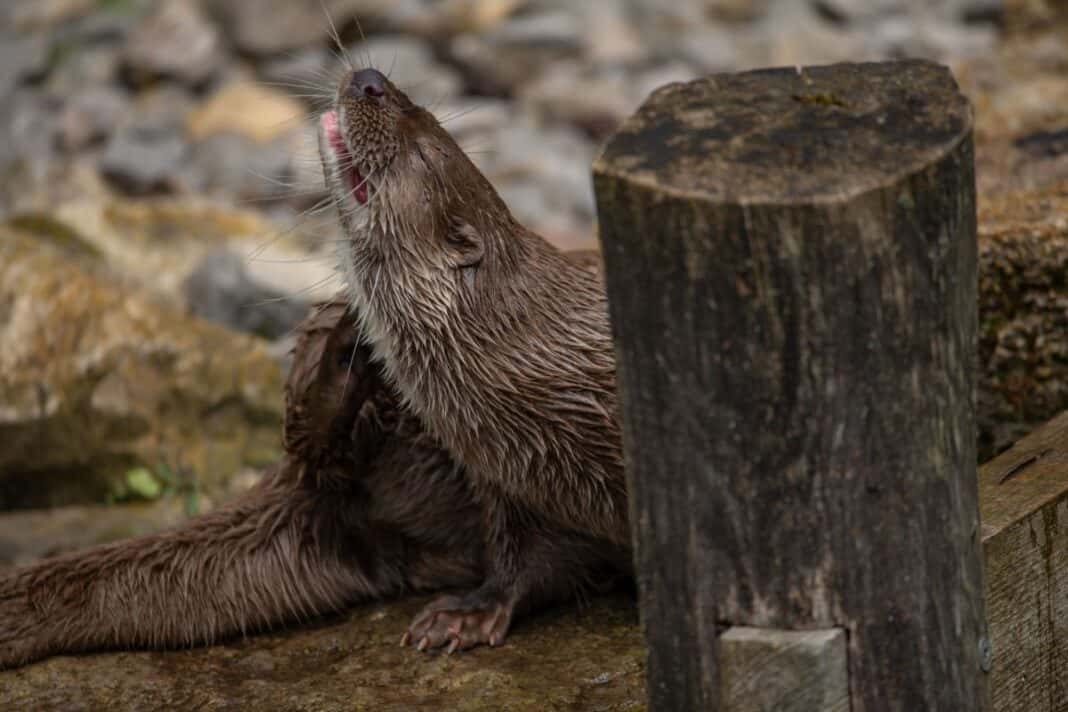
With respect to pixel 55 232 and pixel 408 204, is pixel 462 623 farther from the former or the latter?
pixel 55 232

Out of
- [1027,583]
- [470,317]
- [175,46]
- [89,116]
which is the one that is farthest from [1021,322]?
[175,46]

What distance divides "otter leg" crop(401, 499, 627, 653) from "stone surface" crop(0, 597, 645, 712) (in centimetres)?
5

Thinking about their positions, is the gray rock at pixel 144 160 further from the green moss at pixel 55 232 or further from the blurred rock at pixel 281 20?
the green moss at pixel 55 232

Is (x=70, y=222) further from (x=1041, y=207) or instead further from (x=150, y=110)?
(x=1041, y=207)

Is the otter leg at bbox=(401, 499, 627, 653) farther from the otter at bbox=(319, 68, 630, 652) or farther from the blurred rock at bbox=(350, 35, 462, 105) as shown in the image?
the blurred rock at bbox=(350, 35, 462, 105)

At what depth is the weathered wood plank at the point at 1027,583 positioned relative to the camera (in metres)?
2.24

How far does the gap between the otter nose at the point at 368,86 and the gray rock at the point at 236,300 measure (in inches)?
112

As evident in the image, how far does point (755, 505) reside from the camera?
1758 mm

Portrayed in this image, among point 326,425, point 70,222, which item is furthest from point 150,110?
point 326,425

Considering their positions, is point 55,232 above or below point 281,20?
below

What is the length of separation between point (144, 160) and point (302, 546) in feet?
18.1

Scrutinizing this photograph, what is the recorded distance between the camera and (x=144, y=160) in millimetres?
8203

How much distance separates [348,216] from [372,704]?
825mm

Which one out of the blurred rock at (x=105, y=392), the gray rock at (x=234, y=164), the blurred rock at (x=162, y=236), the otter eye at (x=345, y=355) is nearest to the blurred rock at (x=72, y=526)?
the blurred rock at (x=105, y=392)
